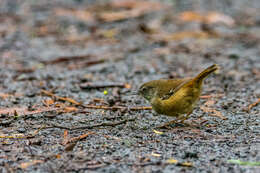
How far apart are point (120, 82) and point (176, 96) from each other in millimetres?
2206

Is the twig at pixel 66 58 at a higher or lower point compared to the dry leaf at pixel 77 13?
lower

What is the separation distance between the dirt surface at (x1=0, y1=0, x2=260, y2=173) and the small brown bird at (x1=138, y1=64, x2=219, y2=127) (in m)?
0.19

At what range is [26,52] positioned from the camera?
8828mm

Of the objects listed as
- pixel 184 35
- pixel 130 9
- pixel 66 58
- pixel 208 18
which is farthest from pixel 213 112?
pixel 130 9

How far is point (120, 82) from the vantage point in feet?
22.1

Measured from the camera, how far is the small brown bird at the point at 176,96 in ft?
14.9

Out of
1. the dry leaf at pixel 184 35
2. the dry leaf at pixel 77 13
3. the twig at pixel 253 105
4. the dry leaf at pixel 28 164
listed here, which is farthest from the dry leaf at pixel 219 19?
the dry leaf at pixel 28 164

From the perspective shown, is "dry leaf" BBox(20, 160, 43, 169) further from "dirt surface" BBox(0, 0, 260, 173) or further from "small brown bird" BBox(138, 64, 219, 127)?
"small brown bird" BBox(138, 64, 219, 127)

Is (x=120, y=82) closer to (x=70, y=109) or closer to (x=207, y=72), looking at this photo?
(x=70, y=109)

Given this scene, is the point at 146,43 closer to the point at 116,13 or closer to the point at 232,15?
the point at 116,13

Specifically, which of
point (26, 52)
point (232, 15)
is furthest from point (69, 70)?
point (232, 15)

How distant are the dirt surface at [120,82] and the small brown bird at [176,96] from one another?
0.61 ft

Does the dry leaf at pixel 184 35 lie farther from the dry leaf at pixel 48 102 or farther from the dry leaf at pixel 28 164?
the dry leaf at pixel 28 164

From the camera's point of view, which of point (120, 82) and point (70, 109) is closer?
point (70, 109)
